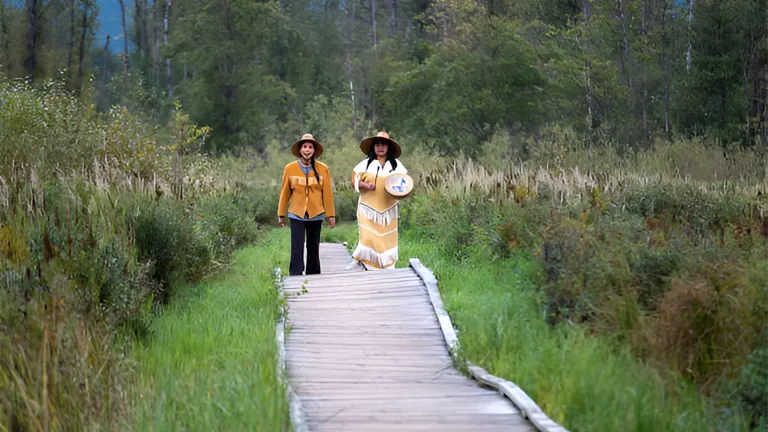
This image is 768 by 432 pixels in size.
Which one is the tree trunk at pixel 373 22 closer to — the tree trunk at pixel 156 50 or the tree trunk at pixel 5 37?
the tree trunk at pixel 156 50

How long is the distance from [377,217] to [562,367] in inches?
239

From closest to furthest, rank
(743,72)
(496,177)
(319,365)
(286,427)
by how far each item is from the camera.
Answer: (286,427) → (319,365) → (496,177) → (743,72)

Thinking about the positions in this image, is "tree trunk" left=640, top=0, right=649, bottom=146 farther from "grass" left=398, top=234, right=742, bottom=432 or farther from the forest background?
"grass" left=398, top=234, right=742, bottom=432

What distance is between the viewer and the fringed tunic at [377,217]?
12445mm

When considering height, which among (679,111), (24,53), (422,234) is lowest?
(422,234)

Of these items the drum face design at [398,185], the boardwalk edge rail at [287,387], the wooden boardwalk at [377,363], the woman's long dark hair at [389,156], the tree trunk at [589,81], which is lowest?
the wooden boardwalk at [377,363]

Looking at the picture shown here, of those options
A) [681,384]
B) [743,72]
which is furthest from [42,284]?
[743,72]

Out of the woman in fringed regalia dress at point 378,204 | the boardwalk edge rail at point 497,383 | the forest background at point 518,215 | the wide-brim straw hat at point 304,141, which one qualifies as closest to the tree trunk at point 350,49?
the forest background at point 518,215

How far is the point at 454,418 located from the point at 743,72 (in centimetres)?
2467

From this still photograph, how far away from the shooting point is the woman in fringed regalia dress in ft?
40.8

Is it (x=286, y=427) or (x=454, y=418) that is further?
(x=454, y=418)

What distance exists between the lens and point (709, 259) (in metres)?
7.75

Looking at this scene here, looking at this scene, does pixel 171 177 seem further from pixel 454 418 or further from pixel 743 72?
pixel 743 72

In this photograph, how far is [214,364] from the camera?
286 inches
